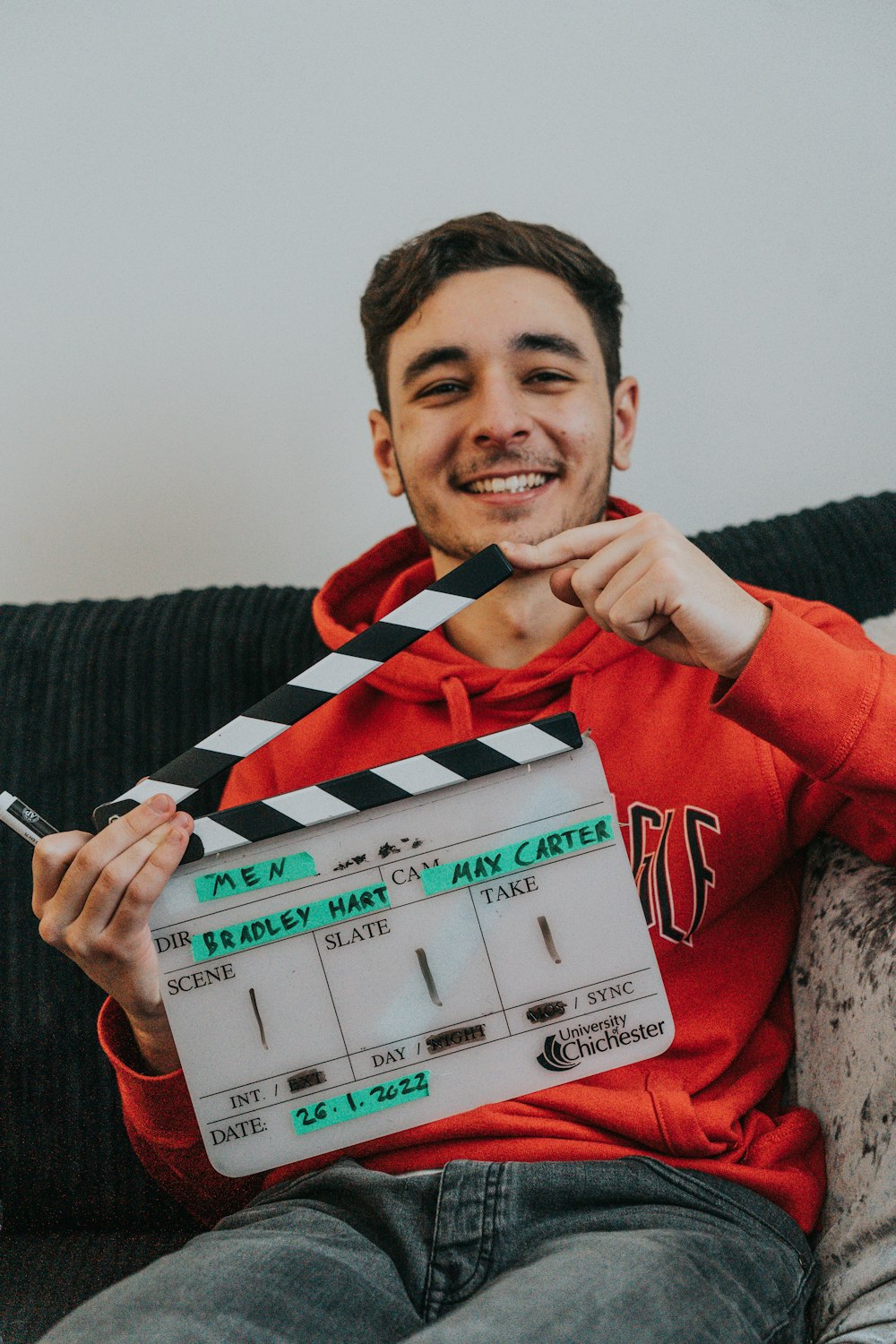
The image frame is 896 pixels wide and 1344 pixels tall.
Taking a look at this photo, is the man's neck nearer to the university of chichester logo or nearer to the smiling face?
the smiling face

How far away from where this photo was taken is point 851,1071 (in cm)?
97

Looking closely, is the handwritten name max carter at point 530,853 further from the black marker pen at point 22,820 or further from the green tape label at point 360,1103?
the black marker pen at point 22,820

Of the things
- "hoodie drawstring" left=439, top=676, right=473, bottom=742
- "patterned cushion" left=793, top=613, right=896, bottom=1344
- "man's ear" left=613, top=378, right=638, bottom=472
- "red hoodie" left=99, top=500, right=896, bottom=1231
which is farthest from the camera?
"man's ear" left=613, top=378, right=638, bottom=472

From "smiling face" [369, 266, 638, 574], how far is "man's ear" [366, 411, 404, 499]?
0.12 metres

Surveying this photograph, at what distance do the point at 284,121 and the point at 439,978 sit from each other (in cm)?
149

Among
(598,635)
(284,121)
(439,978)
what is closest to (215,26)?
(284,121)

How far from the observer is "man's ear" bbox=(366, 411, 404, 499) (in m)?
1.50

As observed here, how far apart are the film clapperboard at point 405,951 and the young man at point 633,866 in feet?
0.20

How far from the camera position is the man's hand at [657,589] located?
97cm

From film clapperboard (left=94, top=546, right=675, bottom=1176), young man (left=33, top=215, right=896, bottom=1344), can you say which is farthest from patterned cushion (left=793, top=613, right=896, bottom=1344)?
film clapperboard (left=94, top=546, right=675, bottom=1176)

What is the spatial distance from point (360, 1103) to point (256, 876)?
22cm

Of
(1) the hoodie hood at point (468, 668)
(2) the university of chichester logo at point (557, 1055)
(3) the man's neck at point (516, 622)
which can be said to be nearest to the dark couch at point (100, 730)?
(1) the hoodie hood at point (468, 668)

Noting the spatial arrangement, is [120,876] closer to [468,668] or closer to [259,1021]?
[259,1021]

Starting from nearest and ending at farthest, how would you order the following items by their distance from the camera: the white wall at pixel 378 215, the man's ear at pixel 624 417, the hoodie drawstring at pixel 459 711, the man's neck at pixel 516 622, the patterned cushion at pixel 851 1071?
1. the patterned cushion at pixel 851 1071
2. the hoodie drawstring at pixel 459 711
3. the man's neck at pixel 516 622
4. the man's ear at pixel 624 417
5. the white wall at pixel 378 215
